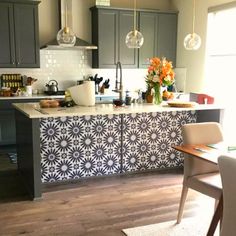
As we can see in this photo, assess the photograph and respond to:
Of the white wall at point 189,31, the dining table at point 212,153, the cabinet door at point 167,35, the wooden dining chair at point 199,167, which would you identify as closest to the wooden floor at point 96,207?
the wooden dining chair at point 199,167

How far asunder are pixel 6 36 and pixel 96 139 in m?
2.59

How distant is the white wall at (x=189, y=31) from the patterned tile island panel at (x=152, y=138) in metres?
1.72

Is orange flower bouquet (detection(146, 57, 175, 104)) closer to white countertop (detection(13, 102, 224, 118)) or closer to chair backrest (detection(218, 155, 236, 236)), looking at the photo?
white countertop (detection(13, 102, 224, 118))

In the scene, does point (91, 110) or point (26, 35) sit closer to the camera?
point (91, 110)

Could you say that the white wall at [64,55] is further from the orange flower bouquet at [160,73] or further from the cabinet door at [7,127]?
the orange flower bouquet at [160,73]

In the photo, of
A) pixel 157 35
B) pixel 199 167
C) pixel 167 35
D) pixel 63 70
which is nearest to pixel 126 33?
pixel 157 35

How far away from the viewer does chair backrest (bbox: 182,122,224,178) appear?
2838 millimetres

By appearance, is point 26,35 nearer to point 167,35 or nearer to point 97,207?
point 167,35

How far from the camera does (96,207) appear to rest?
10.8 feet

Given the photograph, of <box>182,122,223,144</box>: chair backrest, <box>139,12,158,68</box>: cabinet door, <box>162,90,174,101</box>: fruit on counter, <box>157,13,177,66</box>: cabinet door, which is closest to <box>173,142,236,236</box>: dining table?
<box>182,122,223,144</box>: chair backrest

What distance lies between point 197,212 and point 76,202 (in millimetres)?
1212

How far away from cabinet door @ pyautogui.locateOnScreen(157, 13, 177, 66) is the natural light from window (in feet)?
3.25

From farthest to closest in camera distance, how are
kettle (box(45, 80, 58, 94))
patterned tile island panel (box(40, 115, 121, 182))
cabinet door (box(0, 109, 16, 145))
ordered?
kettle (box(45, 80, 58, 94)) < cabinet door (box(0, 109, 16, 145)) < patterned tile island panel (box(40, 115, 121, 182))

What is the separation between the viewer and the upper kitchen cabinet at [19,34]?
5301mm
